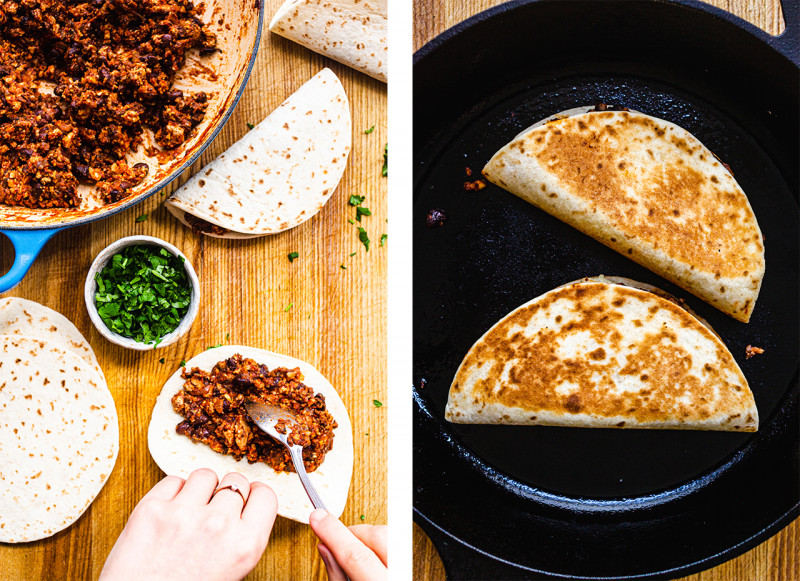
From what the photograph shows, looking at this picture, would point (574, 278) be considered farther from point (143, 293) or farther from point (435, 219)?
point (143, 293)

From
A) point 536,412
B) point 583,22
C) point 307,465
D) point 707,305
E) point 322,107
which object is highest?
point 583,22

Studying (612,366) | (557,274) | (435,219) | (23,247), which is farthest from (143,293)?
(612,366)

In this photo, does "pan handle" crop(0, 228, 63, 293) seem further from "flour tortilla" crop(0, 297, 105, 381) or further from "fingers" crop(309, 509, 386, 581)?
"fingers" crop(309, 509, 386, 581)

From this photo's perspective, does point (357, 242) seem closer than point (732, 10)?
No

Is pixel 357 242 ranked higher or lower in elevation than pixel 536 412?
higher

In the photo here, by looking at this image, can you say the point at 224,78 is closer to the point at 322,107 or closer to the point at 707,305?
the point at 322,107

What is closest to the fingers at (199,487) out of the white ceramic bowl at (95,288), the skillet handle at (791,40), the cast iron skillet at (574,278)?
the white ceramic bowl at (95,288)

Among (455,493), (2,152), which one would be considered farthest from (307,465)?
(2,152)

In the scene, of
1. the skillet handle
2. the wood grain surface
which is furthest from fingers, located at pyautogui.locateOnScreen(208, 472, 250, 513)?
the skillet handle
